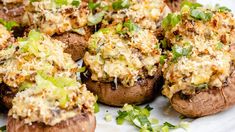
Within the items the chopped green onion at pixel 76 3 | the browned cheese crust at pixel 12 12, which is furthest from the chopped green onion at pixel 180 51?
the browned cheese crust at pixel 12 12

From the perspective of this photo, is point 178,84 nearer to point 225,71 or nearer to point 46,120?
point 225,71

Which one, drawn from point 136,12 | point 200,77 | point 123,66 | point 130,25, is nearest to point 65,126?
point 123,66

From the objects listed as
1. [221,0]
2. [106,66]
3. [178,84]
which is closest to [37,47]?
[106,66]

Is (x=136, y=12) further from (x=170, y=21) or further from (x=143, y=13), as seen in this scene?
(x=170, y=21)

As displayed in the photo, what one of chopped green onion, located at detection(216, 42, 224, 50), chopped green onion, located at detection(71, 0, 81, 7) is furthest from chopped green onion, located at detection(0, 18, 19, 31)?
chopped green onion, located at detection(216, 42, 224, 50)

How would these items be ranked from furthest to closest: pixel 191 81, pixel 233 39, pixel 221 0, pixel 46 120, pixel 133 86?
1. pixel 221 0
2. pixel 233 39
3. pixel 133 86
4. pixel 191 81
5. pixel 46 120

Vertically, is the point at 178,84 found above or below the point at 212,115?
above
